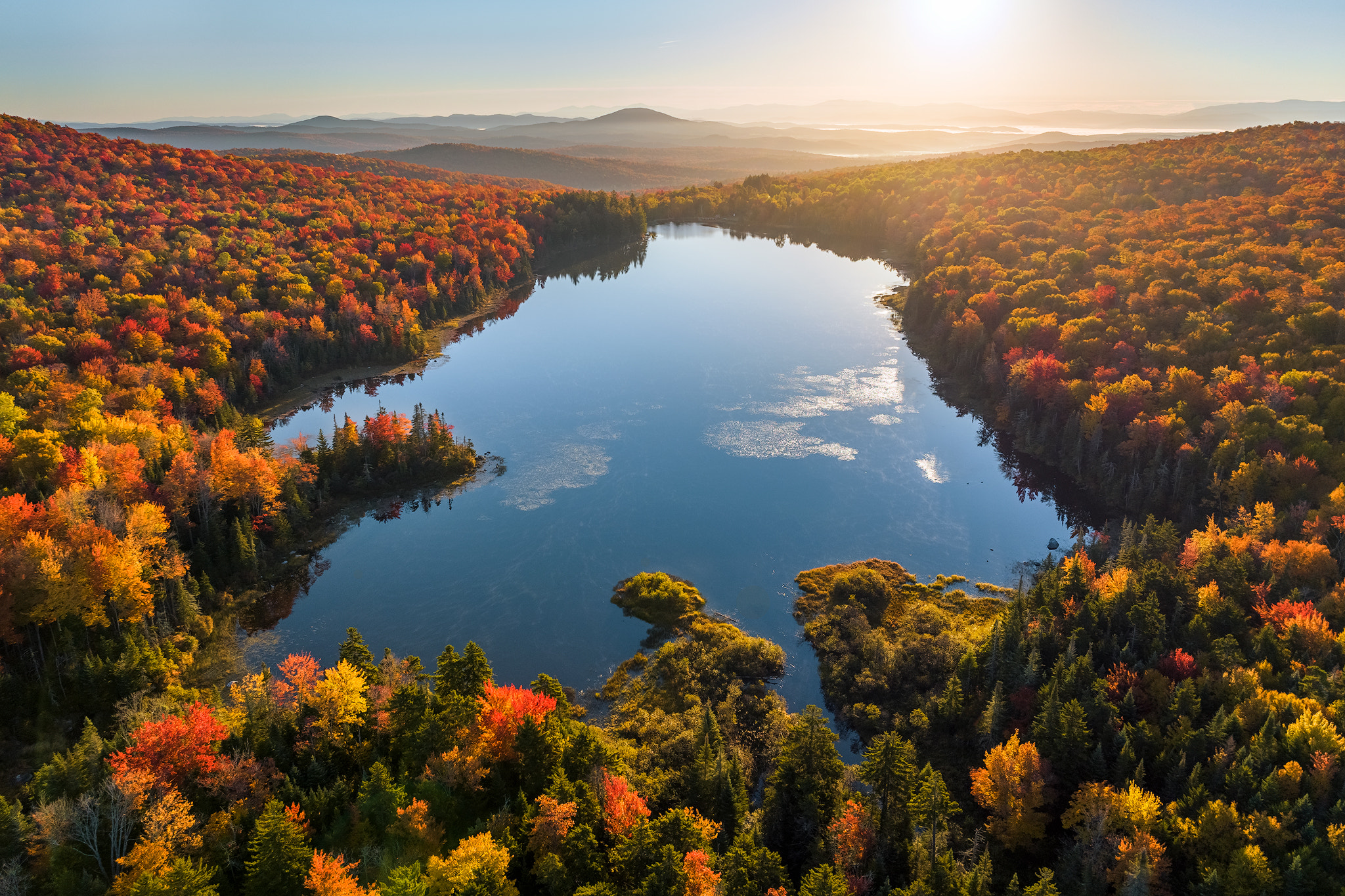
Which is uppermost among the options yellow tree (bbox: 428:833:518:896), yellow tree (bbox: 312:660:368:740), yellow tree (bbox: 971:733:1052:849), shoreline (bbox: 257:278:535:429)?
shoreline (bbox: 257:278:535:429)

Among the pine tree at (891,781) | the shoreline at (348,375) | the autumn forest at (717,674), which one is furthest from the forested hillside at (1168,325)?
the shoreline at (348,375)

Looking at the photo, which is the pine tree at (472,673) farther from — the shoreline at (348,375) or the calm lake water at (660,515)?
the shoreline at (348,375)

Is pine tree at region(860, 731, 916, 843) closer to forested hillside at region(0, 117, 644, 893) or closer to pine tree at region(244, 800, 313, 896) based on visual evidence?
pine tree at region(244, 800, 313, 896)

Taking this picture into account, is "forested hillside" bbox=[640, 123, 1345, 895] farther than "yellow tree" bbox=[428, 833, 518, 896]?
Yes

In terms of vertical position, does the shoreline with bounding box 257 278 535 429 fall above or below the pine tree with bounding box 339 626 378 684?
above

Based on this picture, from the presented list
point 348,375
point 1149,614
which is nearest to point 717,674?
point 1149,614

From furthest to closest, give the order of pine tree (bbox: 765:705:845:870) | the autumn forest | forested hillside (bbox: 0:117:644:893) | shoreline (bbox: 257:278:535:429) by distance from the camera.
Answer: shoreline (bbox: 257:278:535:429) → forested hillside (bbox: 0:117:644:893) → pine tree (bbox: 765:705:845:870) → the autumn forest

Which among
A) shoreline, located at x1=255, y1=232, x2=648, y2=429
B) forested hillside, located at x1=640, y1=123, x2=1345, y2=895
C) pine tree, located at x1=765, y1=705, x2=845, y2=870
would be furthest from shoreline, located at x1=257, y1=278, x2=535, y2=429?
pine tree, located at x1=765, y1=705, x2=845, y2=870

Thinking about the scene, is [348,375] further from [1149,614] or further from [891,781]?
[1149,614]

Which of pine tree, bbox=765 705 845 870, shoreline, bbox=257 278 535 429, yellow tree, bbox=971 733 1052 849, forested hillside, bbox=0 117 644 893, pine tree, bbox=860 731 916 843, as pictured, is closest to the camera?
pine tree, bbox=860 731 916 843
